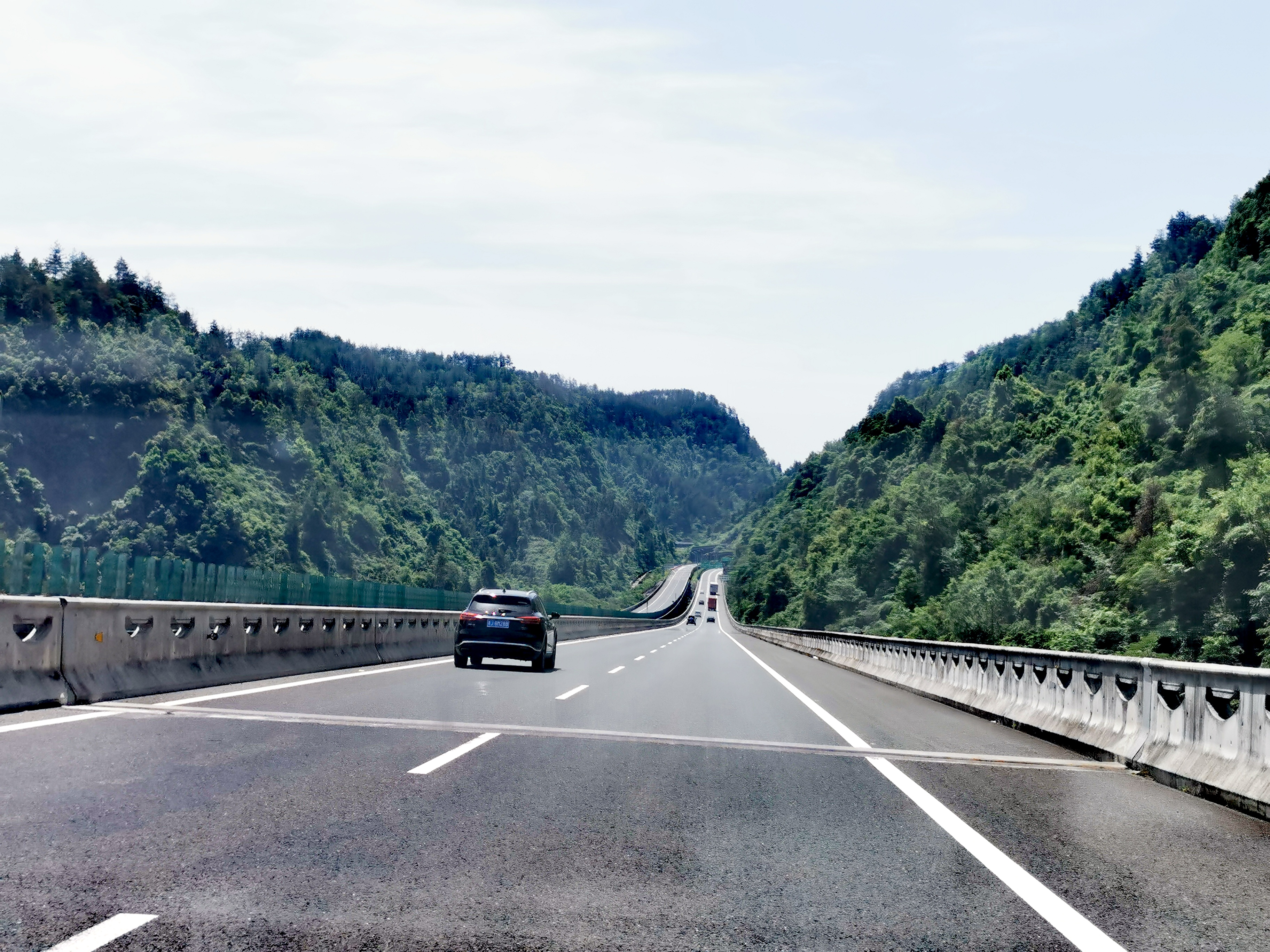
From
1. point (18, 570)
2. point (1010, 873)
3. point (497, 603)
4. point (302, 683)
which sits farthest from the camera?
point (497, 603)

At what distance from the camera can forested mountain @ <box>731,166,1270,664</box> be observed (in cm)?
6016

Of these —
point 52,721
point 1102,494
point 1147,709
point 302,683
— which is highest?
point 1102,494

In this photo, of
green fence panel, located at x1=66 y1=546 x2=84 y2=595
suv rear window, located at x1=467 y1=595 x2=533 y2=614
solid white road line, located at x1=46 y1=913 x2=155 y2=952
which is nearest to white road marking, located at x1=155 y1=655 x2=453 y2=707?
suv rear window, located at x1=467 y1=595 x2=533 y2=614

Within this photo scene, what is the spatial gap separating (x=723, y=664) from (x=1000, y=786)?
21.6 m

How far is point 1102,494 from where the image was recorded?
8881 centimetres

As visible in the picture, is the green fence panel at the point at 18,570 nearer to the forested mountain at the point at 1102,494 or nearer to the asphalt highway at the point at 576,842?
the asphalt highway at the point at 576,842

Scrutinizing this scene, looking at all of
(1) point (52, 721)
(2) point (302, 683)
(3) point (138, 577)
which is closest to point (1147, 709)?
(1) point (52, 721)

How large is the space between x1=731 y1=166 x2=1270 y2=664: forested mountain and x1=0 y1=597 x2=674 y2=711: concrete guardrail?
4200cm

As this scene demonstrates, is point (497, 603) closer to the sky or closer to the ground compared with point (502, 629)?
closer to the sky

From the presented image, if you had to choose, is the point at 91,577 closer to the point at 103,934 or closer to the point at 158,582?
the point at 158,582

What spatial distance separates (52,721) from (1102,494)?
87780 millimetres

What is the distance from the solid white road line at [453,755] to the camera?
8789 mm

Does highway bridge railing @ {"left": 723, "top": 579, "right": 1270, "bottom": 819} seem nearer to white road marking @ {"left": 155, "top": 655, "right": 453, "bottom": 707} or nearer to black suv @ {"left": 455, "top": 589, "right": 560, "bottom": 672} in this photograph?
black suv @ {"left": 455, "top": 589, "right": 560, "bottom": 672}

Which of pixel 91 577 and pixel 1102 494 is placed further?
pixel 1102 494
